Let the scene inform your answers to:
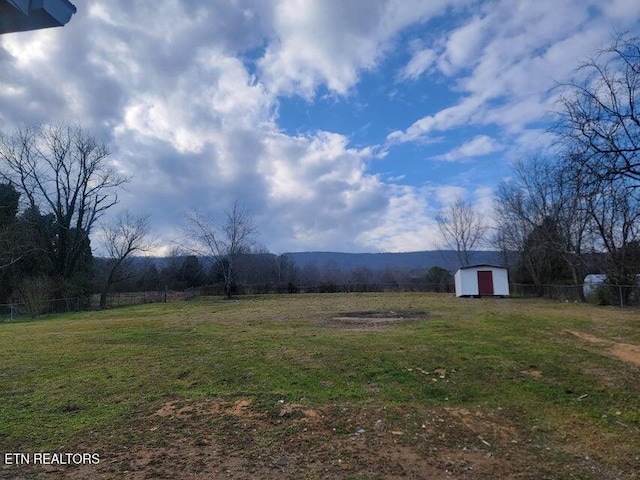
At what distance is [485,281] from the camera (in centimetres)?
3412

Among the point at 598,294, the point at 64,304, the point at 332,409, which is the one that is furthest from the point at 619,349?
the point at 64,304

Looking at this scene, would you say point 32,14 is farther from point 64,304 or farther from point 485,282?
point 485,282

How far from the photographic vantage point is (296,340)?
35.1ft

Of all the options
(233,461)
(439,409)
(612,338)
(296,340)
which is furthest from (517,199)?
(233,461)

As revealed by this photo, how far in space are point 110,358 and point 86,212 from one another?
98.2 ft

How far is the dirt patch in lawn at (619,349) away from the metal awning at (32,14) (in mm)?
9640

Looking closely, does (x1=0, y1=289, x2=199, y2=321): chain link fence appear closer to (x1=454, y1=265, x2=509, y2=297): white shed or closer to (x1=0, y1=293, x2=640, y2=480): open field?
(x1=0, y1=293, x2=640, y2=480): open field

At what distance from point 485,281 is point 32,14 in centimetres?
3574

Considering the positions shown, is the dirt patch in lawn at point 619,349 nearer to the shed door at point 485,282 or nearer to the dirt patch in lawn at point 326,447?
the dirt patch in lawn at point 326,447

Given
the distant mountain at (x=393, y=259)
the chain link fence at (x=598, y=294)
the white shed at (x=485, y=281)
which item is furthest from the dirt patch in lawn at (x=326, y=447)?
the distant mountain at (x=393, y=259)

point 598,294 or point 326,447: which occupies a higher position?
point 598,294

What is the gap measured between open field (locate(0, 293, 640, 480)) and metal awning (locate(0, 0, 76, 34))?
11.5 feet

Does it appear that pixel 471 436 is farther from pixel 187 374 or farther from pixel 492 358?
pixel 187 374

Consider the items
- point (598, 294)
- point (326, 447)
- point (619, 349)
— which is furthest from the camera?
point (598, 294)
